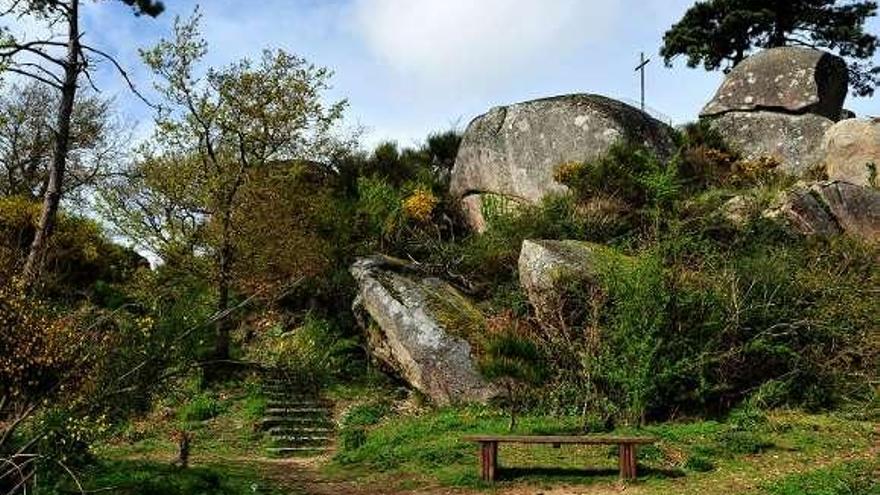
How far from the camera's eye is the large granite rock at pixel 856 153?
70.7 feet

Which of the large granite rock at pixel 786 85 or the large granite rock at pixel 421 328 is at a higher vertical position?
the large granite rock at pixel 786 85

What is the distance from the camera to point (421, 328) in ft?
54.0

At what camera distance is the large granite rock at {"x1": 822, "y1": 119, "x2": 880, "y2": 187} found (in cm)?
2155

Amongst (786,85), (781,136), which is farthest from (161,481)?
(786,85)

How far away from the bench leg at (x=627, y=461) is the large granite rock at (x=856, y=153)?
14.4 m

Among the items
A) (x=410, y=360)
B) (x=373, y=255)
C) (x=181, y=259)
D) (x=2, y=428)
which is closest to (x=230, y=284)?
(x=181, y=259)

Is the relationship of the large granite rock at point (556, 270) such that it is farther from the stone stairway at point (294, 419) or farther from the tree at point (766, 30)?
the tree at point (766, 30)

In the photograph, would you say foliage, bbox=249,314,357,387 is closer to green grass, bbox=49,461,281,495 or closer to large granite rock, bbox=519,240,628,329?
large granite rock, bbox=519,240,628,329

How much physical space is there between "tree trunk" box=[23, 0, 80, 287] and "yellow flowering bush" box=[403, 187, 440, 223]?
10329 millimetres

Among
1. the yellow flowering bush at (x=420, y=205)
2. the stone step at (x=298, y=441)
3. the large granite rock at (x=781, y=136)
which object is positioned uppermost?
the large granite rock at (x=781, y=136)

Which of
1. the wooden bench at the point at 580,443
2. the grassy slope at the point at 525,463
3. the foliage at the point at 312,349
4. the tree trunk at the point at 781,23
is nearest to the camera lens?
the grassy slope at the point at 525,463

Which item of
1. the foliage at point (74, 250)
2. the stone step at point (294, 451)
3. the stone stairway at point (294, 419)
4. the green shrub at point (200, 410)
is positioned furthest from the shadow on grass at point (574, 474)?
the foliage at point (74, 250)

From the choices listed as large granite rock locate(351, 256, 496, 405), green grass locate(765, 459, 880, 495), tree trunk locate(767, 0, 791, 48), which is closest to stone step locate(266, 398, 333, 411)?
large granite rock locate(351, 256, 496, 405)

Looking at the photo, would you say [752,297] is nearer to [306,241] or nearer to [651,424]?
[651,424]
